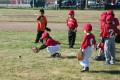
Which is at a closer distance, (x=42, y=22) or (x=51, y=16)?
(x=42, y=22)

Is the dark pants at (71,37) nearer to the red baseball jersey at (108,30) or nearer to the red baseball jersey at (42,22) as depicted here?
the red baseball jersey at (42,22)

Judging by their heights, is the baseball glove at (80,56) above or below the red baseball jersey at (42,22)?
below

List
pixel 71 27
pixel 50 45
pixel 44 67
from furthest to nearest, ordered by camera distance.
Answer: pixel 71 27, pixel 50 45, pixel 44 67

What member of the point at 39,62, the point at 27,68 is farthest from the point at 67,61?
the point at 27,68

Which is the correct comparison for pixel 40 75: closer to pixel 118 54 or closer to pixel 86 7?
pixel 118 54

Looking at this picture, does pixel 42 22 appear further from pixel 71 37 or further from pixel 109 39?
pixel 109 39

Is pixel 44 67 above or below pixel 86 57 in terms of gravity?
below

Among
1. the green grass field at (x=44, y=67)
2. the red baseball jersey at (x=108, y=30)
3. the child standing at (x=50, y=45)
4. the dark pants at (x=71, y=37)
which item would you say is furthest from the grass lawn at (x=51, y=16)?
the red baseball jersey at (x=108, y=30)

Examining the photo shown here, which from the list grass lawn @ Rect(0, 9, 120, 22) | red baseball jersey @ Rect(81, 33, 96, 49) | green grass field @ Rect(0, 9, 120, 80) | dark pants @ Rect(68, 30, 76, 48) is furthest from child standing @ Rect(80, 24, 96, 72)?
grass lawn @ Rect(0, 9, 120, 22)

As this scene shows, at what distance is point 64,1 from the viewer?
50.7 meters

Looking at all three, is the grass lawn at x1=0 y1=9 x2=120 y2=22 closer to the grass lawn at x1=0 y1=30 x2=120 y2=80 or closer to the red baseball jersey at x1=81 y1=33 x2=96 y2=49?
the grass lawn at x1=0 y1=30 x2=120 y2=80

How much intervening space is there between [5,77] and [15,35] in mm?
Result: 8897

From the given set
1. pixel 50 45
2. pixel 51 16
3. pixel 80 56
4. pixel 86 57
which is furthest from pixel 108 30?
pixel 51 16

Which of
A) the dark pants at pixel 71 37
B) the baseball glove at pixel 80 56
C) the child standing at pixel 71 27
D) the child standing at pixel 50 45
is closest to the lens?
the baseball glove at pixel 80 56
